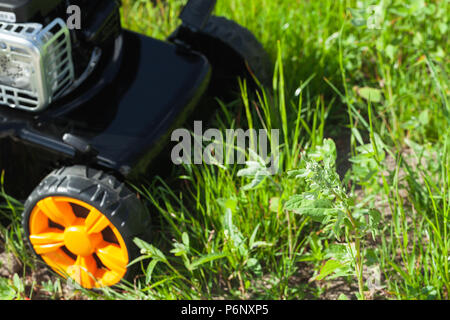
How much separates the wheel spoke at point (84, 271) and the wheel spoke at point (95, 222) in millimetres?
128

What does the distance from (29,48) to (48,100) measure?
0.58 feet

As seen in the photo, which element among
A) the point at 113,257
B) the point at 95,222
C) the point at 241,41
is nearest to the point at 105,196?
the point at 95,222

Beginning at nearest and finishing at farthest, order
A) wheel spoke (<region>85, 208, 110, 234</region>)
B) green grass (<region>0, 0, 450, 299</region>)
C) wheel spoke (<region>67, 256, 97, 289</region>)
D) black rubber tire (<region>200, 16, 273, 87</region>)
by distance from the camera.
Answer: green grass (<region>0, 0, 450, 299</region>) → wheel spoke (<region>85, 208, 110, 234</region>) → wheel spoke (<region>67, 256, 97, 289</region>) → black rubber tire (<region>200, 16, 273, 87</region>)

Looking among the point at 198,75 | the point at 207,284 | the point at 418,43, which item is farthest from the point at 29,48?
the point at 418,43

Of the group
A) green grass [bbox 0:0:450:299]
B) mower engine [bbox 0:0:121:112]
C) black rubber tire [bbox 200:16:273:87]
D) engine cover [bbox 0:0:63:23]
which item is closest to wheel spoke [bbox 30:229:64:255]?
green grass [bbox 0:0:450:299]

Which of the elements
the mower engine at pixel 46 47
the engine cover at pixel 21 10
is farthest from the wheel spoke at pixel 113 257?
the engine cover at pixel 21 10

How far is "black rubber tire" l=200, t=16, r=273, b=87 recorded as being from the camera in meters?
2.11

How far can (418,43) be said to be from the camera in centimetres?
217

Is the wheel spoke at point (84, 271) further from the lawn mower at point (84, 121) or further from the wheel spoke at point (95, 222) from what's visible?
the wheel spoke at point (95, 222)

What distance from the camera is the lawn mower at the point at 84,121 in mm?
1595

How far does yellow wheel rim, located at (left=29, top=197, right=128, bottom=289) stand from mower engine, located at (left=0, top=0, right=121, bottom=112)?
294mm

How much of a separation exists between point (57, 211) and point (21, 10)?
1.75 ft

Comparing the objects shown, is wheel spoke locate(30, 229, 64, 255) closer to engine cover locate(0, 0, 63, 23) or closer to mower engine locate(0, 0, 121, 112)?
mower engine locate(0, 0, 121, 112)

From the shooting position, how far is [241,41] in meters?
2.12
